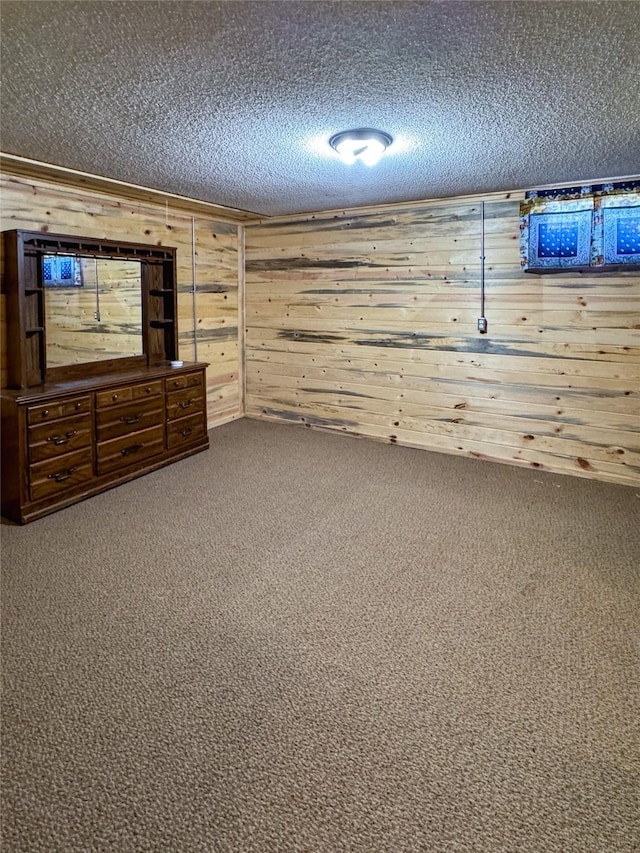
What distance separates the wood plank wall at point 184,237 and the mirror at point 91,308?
261 millimetres

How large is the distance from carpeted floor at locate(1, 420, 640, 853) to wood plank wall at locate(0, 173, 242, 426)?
1963 mm

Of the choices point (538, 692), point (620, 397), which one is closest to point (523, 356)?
point (620, 397)

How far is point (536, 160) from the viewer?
3.24m

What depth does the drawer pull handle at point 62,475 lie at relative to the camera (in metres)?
3.35

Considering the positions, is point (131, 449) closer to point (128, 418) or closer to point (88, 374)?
point (128, 418)

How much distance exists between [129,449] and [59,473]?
1.91 ft

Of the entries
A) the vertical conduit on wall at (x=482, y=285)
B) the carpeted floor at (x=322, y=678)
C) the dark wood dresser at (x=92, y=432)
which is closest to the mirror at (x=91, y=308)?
the dark wood dresser at (x=92, y=432)

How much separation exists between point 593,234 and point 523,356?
97 cm

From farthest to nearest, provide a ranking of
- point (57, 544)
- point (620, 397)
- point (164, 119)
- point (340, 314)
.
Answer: point (340, 314), point (620, 397), point (57, 544), point (164, 119)

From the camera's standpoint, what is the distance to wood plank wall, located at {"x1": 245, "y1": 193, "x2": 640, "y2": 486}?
13.1 feet

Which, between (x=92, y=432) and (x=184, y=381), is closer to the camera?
(x=92, y=432)

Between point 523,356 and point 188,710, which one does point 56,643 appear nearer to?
point 188,710

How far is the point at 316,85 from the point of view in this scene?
2.08 metres

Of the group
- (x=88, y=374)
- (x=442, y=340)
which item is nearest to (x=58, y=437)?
(x=88, y=374)
